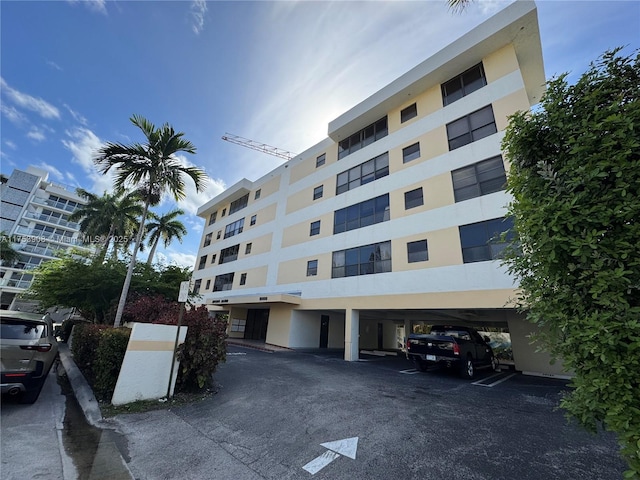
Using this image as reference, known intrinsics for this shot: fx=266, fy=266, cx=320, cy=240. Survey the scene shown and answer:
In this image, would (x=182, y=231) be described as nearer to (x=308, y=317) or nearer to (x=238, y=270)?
(x=238, y=270)

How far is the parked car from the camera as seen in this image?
4777 millimetres

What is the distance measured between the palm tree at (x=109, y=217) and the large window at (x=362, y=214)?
19.0 meters

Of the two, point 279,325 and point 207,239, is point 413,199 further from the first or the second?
point 207,239

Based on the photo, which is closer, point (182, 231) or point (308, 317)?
point (308, 317)

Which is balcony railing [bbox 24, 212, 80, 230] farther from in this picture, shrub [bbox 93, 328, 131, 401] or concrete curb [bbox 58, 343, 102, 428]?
shrub [bbox 93, 328, 131, 401]

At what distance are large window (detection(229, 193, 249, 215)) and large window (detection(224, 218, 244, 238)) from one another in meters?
1.60

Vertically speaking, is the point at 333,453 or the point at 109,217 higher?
the point at 109,217

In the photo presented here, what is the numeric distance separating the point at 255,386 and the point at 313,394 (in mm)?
1705

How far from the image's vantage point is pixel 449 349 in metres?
9.72

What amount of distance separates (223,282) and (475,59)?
24791 mm

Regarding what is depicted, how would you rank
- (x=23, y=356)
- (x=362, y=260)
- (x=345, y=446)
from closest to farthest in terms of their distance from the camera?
1. (x=345, y=446)
2. (x=23, y=356)
3. (x=362, y=260)

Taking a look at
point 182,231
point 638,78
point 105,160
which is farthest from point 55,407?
point 182,231

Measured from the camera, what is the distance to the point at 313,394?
264 inches

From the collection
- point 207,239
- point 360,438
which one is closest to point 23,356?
point 360,438
